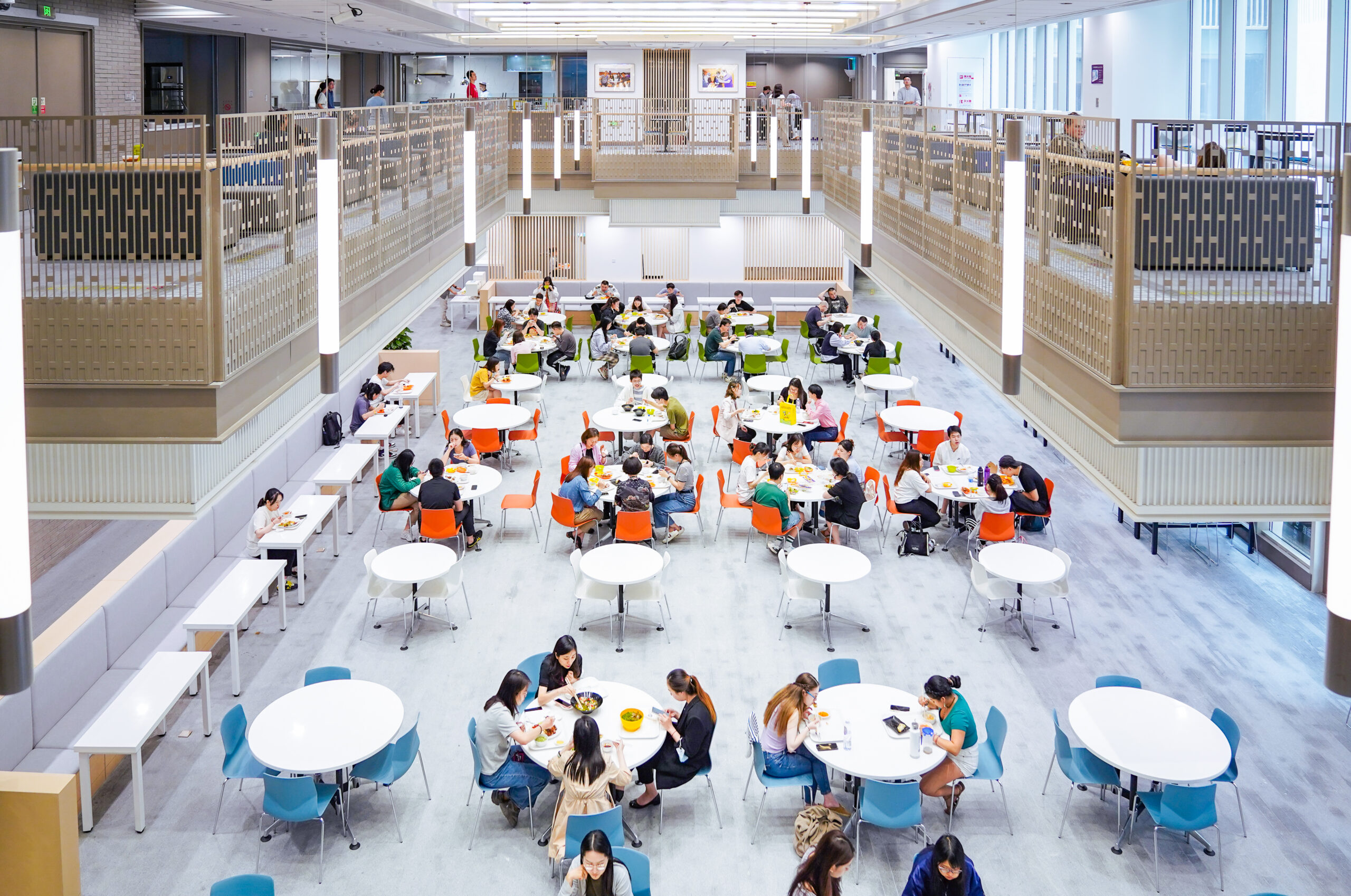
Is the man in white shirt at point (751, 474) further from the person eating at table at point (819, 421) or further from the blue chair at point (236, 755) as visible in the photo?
the blue chair at point (236, 755)

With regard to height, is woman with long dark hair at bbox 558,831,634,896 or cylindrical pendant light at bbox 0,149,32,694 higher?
cylindrical pendant light at bbox 0,149,32,694

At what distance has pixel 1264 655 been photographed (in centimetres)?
1065

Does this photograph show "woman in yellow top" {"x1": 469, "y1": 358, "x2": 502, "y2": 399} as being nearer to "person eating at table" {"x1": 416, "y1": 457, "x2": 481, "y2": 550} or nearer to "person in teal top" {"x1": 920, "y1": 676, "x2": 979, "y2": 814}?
"person eating at table" {"x1": 416, "y1": 457, "x2": 481, "y2": 550}

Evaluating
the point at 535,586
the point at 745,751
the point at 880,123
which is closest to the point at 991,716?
the point at 745,751

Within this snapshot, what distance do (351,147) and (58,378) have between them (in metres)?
3.96

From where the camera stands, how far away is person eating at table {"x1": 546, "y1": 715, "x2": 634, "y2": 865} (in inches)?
289

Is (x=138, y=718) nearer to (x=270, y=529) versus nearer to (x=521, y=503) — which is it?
(x=270, y=529)

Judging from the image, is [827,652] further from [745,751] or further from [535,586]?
[535,586]

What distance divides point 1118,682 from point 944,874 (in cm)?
296

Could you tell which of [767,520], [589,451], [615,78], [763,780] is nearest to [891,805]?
[763,780]

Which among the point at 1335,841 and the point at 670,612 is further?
the point at 670,612

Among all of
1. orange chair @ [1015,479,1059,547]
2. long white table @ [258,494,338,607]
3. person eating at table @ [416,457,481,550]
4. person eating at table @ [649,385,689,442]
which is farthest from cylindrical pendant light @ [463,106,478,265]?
orange chair @ [1015,479,1059,547]

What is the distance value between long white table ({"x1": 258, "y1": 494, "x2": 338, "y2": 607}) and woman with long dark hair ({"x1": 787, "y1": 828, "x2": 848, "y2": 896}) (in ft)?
21.8

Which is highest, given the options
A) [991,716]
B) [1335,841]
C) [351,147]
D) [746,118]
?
[746,118]
